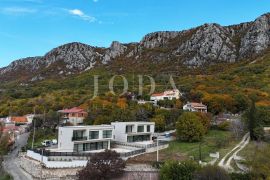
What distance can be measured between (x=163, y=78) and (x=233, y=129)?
7230 cm

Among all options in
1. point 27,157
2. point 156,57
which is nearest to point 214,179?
point 27,157

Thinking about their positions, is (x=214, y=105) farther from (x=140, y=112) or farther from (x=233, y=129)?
(x=233, y=129)

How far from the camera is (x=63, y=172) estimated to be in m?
37.8

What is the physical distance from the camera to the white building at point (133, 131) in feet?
165

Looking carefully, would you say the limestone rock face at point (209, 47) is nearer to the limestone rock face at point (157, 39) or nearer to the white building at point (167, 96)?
the limestone rock face at point (157, 39)

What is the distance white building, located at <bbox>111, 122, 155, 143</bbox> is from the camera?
50156 mm

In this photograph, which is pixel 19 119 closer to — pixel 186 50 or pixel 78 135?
pixel 78 135

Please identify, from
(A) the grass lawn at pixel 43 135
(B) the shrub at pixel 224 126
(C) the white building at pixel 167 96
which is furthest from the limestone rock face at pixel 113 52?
(B) the shrub at pixel 224 126

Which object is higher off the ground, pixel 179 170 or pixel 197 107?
pixel 197 107

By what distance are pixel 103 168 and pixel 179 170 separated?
24.0 ft

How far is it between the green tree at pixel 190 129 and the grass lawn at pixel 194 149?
0.85m

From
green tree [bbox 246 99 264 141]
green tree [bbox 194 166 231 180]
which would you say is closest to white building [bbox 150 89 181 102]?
green tree [bbox 246 99 264 141]

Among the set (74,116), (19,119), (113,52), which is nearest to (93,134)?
(74,116)

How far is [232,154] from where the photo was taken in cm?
3984
